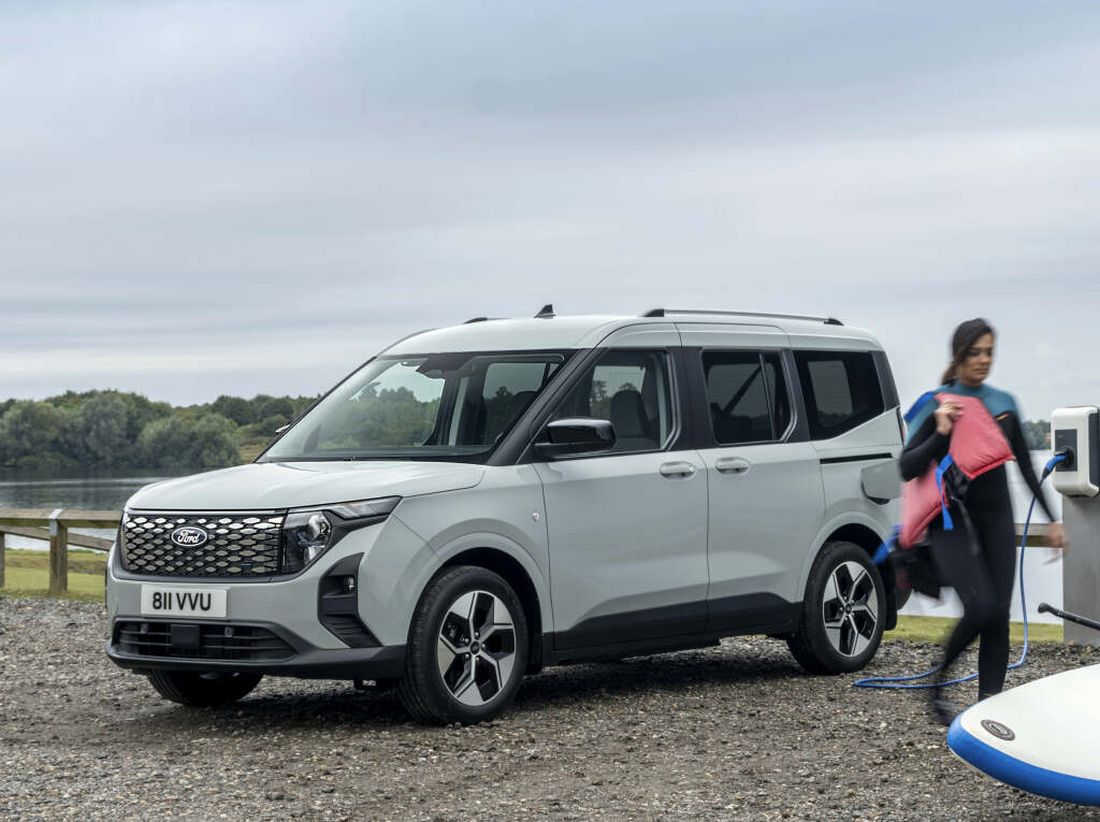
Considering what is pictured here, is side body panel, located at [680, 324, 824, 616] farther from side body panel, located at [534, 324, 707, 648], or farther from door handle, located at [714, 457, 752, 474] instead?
side body panel, located at [534, 324, 707, 648]

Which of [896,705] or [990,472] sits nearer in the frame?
[990,472]

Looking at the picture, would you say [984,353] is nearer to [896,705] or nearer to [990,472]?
[990,472]

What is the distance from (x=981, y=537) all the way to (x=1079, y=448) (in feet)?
15.8

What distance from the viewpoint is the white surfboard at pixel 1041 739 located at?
5.96 meters

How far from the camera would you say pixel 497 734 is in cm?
852

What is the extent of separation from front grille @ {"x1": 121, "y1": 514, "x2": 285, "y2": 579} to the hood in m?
0.07

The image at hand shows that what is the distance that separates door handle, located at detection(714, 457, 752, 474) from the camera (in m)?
10.0

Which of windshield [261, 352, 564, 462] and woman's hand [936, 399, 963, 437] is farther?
windshield [261, 352, 564, 462]

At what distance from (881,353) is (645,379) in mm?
2562

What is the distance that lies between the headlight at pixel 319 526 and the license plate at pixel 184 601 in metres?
0.39

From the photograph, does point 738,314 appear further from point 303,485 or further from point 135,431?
point 135,431

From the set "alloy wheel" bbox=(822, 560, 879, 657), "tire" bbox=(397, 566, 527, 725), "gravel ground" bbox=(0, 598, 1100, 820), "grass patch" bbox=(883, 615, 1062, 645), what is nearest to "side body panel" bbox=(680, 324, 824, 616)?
"alloy wheel" bbox=(822, 560, 879, 657)

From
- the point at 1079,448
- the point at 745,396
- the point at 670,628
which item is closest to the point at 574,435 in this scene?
the point at 670,628

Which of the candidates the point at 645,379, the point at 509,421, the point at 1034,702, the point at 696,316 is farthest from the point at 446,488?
the point at 1034,702
